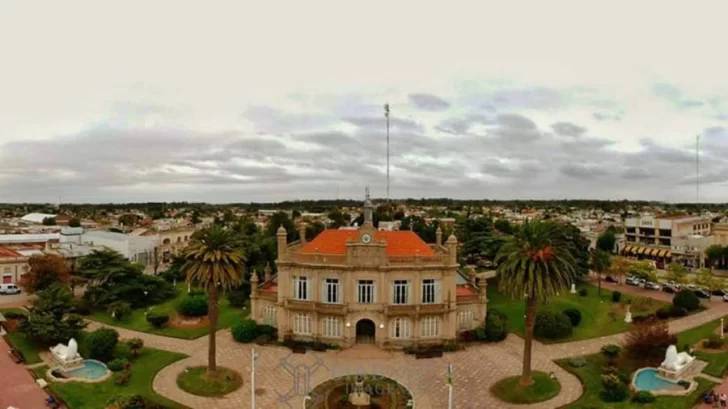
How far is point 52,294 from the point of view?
162ft

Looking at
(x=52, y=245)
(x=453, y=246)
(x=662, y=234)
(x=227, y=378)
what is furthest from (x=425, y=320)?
(x=662, y=234)

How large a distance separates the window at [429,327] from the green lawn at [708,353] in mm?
20869

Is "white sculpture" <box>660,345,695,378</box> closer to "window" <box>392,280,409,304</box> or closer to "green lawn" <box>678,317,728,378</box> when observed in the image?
"green lawn" <box>678,317,728,378</box>

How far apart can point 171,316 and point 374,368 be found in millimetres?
26041

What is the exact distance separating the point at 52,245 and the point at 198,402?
7017cm

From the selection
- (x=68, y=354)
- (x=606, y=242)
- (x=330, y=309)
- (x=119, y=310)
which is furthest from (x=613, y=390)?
(x=606, y=242)

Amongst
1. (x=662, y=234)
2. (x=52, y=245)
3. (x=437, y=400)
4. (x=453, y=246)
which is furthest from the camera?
(x=662, y=234)

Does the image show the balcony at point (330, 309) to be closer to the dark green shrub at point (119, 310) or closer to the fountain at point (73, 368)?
the fountain at point (73, 368)

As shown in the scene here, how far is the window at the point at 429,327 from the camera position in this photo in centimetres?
4734

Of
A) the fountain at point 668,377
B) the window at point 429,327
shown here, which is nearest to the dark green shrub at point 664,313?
the fountain at point 668,377

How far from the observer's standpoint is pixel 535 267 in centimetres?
3609

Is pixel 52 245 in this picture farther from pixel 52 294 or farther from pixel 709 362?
pixel 709 362

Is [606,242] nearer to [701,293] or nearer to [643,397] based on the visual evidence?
[701,293]

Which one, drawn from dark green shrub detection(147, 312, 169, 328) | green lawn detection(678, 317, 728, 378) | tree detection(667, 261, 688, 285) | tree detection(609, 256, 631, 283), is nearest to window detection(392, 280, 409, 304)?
green lawn detection(678, 317, 728, 378)
